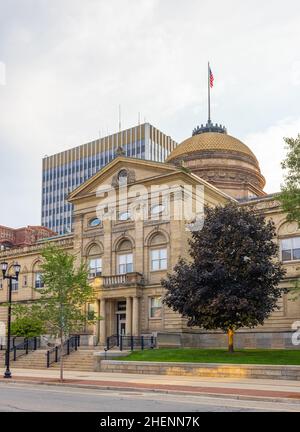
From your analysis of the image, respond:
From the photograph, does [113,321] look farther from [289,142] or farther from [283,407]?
[283,407]

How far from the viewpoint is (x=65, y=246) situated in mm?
62312

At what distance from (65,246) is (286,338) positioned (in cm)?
2699

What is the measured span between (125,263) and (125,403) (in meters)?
33.6

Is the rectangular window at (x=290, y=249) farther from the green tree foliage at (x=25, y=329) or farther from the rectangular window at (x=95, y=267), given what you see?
the green tree foliage at (x=25, y=329)

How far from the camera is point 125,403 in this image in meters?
18.3

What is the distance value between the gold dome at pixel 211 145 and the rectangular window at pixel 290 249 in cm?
2113

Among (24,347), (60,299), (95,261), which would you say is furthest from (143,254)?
(60,299)

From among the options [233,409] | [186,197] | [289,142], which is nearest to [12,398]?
[233,409]

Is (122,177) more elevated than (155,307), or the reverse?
(122,177)

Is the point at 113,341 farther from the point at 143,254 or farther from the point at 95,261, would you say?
the point at 95,261

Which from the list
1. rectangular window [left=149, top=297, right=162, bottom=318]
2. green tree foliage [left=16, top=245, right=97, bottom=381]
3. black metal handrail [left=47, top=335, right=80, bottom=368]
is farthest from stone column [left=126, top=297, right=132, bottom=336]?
green tree foliage [left=16, top=245, right=97, bottom=381]

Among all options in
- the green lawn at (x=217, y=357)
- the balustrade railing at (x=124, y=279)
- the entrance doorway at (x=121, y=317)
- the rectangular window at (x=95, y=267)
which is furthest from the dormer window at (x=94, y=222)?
the green lawn at (x=217, y=357)

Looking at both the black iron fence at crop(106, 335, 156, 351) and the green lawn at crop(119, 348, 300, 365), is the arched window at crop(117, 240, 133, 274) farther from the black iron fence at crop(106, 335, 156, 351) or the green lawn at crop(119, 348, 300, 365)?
the green lawn at crop(119, 348, 300, 365)

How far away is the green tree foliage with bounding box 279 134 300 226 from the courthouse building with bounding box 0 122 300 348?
16335 mm
